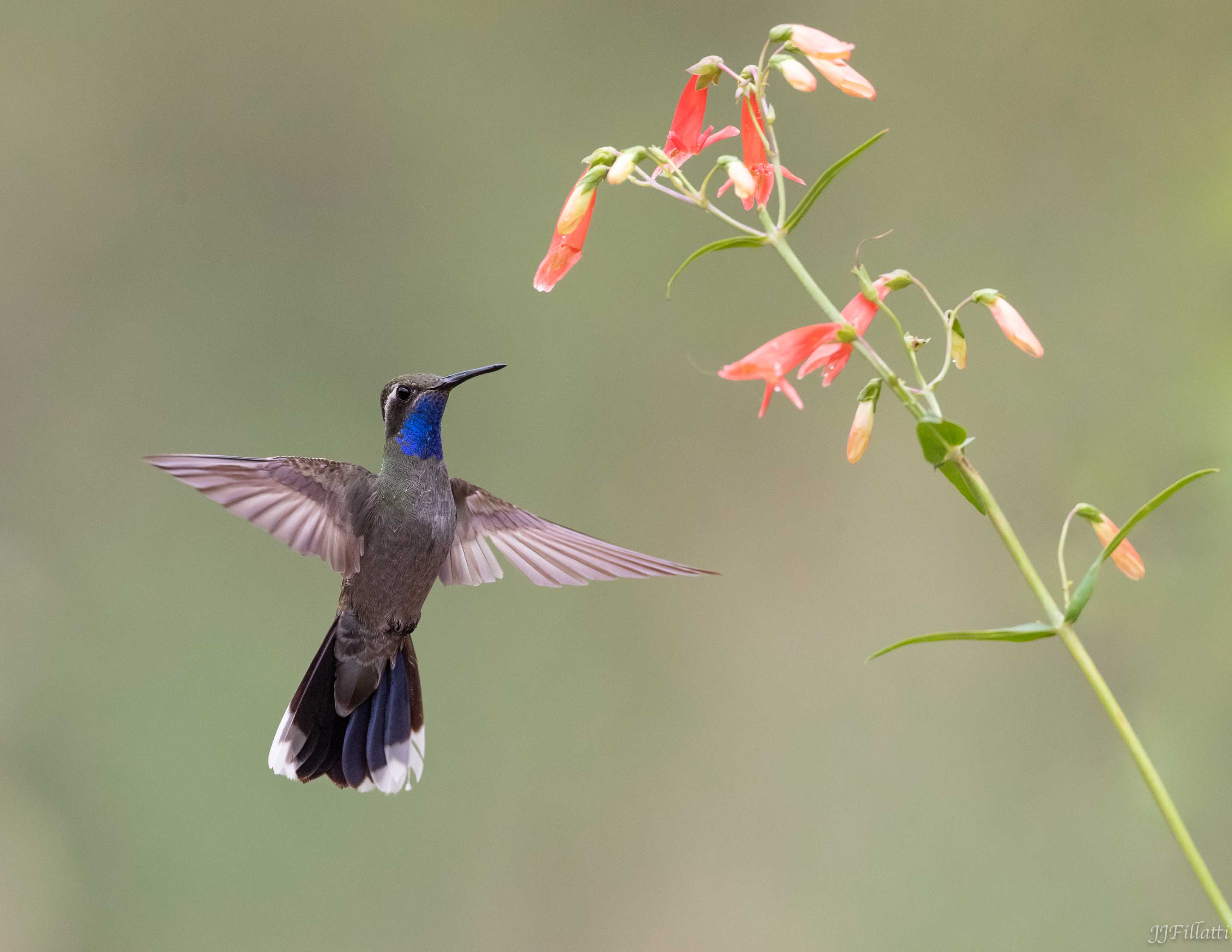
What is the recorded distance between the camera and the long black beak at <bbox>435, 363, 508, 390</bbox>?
954 millimetres

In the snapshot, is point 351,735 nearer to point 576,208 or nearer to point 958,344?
point 576,208

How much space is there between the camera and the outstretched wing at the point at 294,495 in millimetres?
961

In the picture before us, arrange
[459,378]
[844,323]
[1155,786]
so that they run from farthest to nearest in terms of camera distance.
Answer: [459,378] → [844,323] → [1155,786]

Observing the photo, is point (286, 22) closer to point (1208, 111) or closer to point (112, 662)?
point (112, 662)

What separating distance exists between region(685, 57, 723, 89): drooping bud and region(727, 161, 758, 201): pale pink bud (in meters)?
0.09

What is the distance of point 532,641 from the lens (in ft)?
7.03

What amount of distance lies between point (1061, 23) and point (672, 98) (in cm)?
78

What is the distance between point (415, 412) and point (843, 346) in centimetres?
56

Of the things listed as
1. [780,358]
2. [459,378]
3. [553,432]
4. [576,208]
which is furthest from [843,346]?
[553,432]

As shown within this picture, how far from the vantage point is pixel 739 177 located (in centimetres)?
71

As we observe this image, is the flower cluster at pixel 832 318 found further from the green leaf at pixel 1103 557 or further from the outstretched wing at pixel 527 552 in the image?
the outstretched wing at pixel 527 552

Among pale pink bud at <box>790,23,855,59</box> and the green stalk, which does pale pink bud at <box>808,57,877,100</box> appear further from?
the green stalk

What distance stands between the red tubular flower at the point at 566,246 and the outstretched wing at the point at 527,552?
0.26 meters

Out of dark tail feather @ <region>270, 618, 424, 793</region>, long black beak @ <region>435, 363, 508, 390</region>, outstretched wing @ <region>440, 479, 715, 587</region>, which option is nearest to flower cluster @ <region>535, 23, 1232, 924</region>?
long black beak @ <region>435, 363, 508, 390</region>
